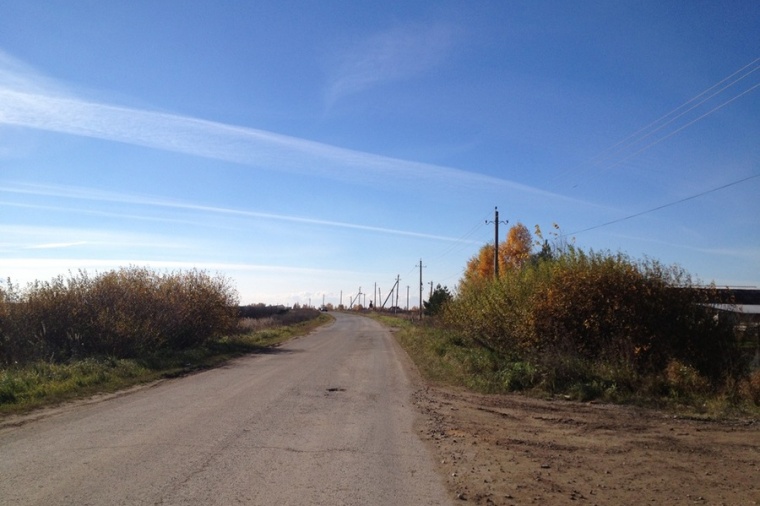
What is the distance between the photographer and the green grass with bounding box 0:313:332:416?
14.3m

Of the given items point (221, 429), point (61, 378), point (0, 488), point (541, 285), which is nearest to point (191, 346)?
point (61, 378)

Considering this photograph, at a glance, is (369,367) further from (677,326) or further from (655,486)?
(655,486)

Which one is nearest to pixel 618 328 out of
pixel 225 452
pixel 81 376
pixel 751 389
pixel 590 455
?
pixel 751 389

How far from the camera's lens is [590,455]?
8.97 meters

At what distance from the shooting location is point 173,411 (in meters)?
12.5

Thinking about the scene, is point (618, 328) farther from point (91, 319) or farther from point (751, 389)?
point (91, 319)

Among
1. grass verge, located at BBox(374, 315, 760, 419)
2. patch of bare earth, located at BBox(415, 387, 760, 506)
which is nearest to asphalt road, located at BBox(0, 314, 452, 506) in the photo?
patch of bare earth, located at BBox(415, 387, 760, 506)

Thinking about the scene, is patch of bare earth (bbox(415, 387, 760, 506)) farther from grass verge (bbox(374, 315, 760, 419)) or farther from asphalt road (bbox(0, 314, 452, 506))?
grass verge (bbox(374, 315, 760, 419))

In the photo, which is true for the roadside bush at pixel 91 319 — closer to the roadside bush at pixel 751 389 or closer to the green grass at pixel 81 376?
the green grass at pixel 81 376

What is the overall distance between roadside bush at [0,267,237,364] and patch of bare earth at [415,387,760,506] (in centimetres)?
1565

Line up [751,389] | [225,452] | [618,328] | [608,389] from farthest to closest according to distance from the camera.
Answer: [618,328], [608,389], [751,389], [225,452]

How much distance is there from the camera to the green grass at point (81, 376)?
46.9 feet

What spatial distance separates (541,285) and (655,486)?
12.0 m

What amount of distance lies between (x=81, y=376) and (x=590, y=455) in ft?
47.8
